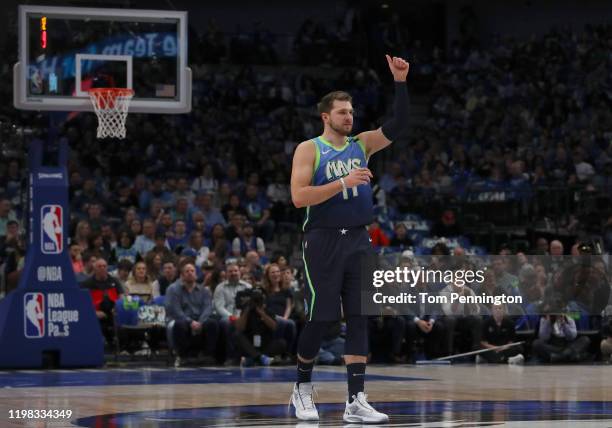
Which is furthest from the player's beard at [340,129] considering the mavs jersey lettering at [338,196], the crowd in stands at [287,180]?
the crowd in stands at [287,180]

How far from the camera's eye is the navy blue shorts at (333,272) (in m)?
8.66

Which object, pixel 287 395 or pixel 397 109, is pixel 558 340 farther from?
pixel 397 109

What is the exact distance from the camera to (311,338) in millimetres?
8820

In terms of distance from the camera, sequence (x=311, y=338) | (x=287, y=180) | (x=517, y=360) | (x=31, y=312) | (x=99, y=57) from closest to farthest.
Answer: (x=311, y=338), (x=31, y=312), (x=99, y=57), (x=517, y=360), (x=287, y=180)

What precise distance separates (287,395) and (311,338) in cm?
263

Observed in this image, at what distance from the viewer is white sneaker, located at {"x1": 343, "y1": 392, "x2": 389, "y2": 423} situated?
8.50 metres

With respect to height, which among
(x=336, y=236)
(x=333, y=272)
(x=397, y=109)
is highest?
(x=397, y=109)

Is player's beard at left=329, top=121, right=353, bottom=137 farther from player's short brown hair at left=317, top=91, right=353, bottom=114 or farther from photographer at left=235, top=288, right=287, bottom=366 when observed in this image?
photographer at left=235, top=288, right=287, bottom=366

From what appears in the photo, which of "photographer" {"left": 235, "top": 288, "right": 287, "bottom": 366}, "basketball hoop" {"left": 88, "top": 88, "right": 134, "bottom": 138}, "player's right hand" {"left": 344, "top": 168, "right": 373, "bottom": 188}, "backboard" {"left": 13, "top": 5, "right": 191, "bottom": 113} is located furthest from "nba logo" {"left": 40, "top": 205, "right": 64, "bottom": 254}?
"player's right hand" {"left": 344, "top": 168, "right": 373, "bottom": 188}

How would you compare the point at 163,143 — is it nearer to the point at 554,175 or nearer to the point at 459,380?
the point at 554,175

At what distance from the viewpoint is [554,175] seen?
25047 millimetres

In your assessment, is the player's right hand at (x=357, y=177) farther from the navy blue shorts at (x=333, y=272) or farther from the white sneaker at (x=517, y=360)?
the white sneaker at (x=517, y=360)

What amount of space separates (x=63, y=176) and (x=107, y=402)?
5.40 metres

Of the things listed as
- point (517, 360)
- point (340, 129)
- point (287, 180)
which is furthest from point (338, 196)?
point (287, 180)
